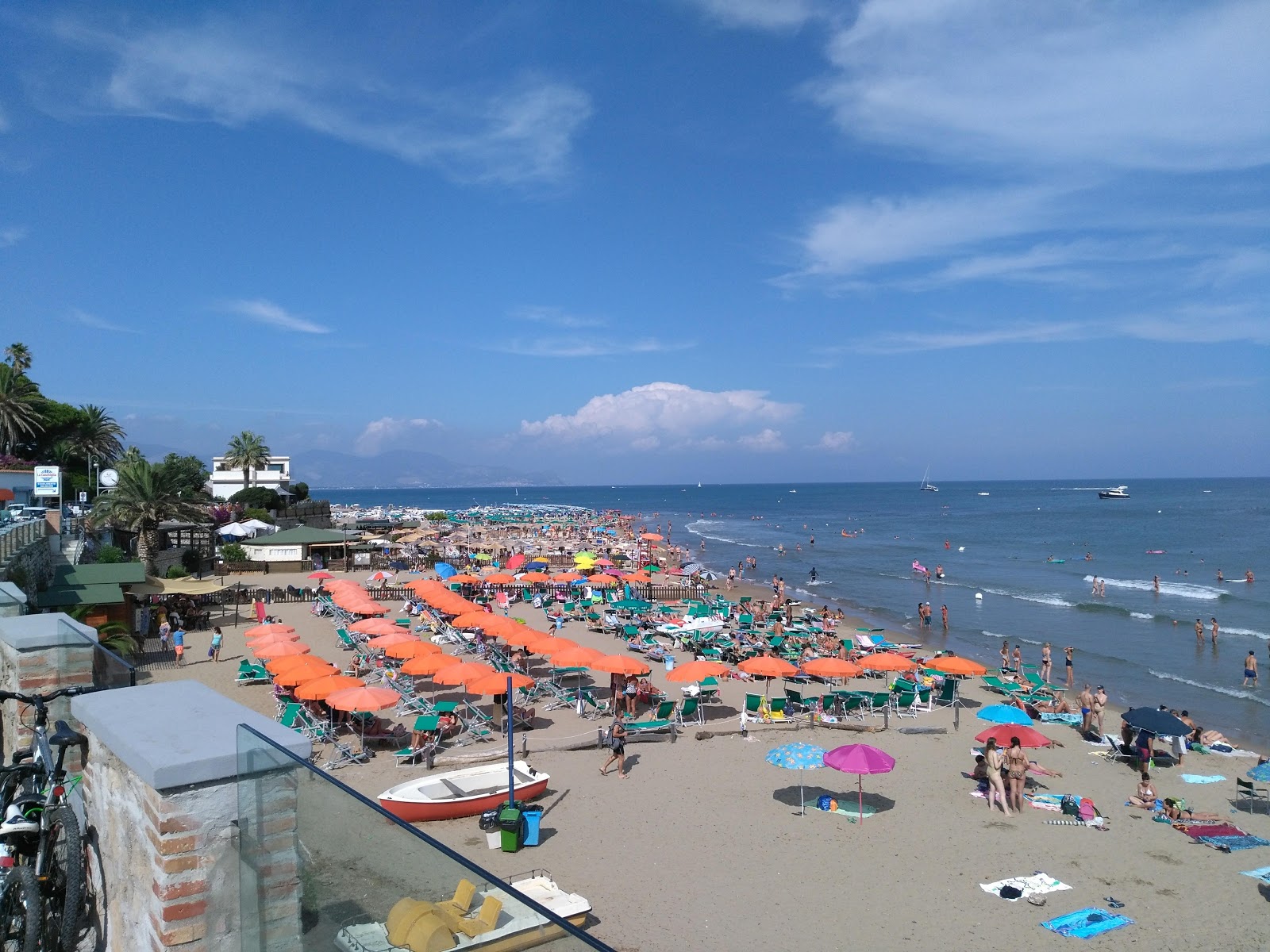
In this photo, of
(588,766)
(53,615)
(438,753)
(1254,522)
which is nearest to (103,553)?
(438,753)

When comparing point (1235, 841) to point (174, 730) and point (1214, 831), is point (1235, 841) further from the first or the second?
point (174, 730)

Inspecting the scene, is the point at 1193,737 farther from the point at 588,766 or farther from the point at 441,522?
the point at 441,522

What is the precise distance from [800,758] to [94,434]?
50569 millimetres

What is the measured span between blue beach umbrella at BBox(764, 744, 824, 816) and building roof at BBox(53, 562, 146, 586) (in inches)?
594

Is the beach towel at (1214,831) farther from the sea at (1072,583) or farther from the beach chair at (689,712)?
the beach chair at (689,712)

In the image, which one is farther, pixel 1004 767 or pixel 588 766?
pixel 588 766

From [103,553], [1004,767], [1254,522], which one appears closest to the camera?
[1004,767]

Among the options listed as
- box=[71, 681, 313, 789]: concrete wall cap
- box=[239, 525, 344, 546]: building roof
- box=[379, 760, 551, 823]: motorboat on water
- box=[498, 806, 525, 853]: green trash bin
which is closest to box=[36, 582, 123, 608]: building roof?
box=[379, 760, 551, 823]: motorboat on water

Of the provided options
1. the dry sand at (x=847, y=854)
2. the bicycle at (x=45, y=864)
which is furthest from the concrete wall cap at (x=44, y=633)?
the dry sand at (x=847, y=854)

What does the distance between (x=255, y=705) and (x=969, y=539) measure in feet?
231

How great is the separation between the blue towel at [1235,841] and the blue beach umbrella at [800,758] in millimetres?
5568

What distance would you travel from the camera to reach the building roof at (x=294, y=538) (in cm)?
3784

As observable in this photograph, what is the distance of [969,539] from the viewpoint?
7575cm

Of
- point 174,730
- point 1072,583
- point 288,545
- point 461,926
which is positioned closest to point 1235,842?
point 461,926
